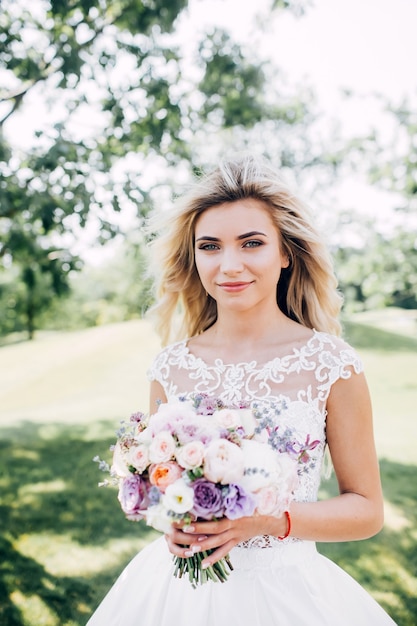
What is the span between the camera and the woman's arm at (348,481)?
218 cm

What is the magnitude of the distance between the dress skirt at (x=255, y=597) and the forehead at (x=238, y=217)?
1.44m

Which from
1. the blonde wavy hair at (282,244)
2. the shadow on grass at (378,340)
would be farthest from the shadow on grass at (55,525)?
the shadow on grass at (378,340)

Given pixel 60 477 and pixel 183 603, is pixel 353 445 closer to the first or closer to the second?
pixel 183 603

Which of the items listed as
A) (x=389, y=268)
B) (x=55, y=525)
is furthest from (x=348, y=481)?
(x=389, y=268)

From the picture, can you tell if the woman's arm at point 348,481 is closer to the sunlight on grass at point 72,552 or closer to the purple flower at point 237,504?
the purple flower at point 237,504

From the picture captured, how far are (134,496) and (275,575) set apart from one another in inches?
36.9

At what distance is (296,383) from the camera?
255 cm

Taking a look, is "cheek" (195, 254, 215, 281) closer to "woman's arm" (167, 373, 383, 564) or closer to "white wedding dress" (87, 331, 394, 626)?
"white wedding dress" (87, 331, 394, 626)

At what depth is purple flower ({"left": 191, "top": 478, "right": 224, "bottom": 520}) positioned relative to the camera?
167 centimetres

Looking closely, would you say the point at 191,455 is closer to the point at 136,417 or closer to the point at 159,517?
the point at 159,517

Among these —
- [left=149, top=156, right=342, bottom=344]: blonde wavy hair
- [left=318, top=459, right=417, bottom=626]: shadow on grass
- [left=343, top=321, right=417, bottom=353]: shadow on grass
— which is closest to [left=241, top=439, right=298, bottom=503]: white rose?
[left=149, top=156, right=342, bottom=344]: blonde wavy hair

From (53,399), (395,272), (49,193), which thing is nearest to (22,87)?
(49,193)

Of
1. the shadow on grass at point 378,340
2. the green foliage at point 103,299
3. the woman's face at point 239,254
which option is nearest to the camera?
the woman's face at point 239,254

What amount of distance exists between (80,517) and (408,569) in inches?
153
